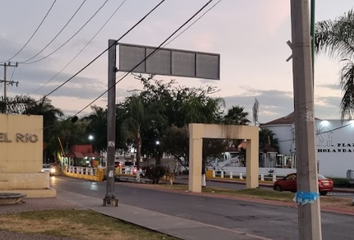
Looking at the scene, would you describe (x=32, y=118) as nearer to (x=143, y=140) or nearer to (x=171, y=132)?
(x=171, y=132)

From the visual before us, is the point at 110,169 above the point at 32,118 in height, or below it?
below

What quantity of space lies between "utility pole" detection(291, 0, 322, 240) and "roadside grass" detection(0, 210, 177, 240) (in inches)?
226

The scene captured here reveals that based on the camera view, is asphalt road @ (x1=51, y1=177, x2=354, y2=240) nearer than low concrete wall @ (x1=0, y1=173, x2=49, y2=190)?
Yes

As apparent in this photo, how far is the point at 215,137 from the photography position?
96.4 ft

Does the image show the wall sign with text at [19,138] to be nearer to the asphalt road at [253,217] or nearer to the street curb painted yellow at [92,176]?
the asphalt road at [253,217]

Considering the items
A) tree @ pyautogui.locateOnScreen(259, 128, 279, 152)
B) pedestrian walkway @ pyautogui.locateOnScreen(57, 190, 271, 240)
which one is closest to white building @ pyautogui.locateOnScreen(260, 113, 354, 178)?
tree @ pyautogui.locateOnScreen(259, 128, 279, 152)

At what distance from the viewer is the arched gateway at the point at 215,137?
28.6m

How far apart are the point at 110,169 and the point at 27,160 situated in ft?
20.3

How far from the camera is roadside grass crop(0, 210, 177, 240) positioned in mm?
11617

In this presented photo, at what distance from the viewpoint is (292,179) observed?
31.4 metres

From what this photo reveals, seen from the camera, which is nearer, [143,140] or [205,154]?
[205,154]

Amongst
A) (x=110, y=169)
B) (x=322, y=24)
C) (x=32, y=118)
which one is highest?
(x=322, y=24)

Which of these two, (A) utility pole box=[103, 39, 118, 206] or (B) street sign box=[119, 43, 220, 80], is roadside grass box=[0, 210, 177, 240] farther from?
(B) street sign box=[119, 43, 220, 80]

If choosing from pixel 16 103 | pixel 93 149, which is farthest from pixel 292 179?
pixel 93 149
